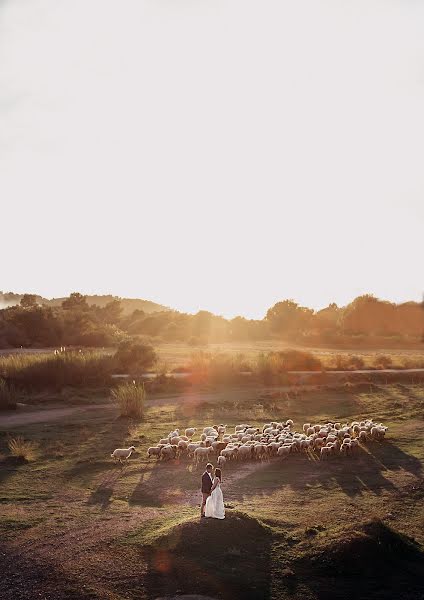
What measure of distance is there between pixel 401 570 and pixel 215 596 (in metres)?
3.71

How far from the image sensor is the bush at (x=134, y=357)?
42041 mm

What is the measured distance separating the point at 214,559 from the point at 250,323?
268 ft

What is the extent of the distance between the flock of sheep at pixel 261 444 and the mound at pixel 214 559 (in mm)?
6238

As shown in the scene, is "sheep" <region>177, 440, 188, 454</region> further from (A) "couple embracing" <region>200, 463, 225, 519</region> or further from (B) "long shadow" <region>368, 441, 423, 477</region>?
(A) "couple embracing" <region>200, 463, 225, 519</region>

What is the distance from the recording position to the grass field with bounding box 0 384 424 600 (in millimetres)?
11078

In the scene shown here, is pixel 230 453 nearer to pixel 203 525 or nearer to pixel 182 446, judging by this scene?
pixel 182 446

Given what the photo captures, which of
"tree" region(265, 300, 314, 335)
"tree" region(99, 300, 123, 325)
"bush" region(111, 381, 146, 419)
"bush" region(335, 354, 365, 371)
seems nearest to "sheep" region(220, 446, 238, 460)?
"bush" region(111, 381, 146, 419)

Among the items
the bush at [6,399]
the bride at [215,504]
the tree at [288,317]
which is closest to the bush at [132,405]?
the bush at [6,399]

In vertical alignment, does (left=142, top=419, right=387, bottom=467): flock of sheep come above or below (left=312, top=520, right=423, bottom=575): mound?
above

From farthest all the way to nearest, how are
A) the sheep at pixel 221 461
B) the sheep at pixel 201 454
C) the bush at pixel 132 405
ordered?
the bush at pixel 132 405
the sheep at pixel 201 454
the sheep at pixel 221 461

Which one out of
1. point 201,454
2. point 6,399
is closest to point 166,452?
point 201,454

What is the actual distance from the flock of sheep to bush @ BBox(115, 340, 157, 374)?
19.8 meters

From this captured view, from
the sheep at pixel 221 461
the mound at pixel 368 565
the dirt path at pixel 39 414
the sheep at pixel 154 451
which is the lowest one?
the mound at pixel 368 565

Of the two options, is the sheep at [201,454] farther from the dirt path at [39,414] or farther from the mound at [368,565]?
the dirt path at [39,414]
